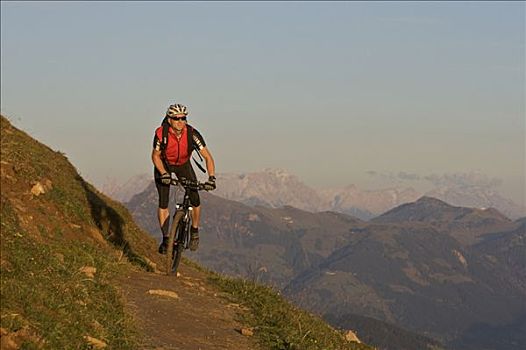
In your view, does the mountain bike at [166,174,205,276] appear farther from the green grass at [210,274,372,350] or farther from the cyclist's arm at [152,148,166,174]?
the green grass at [210,274,372,350]

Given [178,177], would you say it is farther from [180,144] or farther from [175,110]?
[175,110]

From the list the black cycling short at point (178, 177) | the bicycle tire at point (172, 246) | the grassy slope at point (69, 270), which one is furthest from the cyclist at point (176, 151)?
the grassy slope at point (69, 270)

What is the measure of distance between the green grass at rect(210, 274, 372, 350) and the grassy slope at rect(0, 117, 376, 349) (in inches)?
0.9

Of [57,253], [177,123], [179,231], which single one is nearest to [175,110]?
[177,123]

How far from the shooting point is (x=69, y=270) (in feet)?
41.7

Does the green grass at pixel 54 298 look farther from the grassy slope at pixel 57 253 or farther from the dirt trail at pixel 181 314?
the dirt trail at pixel 181 314

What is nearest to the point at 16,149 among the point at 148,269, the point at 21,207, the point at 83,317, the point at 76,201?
the point at 76,201

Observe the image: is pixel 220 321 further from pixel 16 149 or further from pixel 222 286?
pixel 16 149

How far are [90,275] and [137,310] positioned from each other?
1.41 meters

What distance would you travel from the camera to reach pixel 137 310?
12.6 metres

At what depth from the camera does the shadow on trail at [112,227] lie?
18672 mm

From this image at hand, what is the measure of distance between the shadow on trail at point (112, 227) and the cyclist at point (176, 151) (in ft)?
9.57

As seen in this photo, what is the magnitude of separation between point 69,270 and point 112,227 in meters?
8.19

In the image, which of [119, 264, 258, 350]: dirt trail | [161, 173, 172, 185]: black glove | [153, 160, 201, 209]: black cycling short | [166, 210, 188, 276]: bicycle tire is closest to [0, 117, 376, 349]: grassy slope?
[119, 264, 258, 350]: dirt trail
